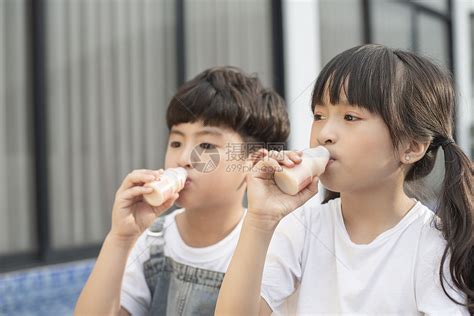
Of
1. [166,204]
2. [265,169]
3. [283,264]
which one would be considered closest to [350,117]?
[265,169]

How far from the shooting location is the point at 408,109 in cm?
86

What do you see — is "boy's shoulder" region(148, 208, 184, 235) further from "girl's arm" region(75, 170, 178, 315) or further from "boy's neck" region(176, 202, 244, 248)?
"girl's arm" region(75, 170, 178, 315)

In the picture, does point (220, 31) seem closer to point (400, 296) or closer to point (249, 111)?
point (249, 111)

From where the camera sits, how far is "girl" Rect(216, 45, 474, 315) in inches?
31.9

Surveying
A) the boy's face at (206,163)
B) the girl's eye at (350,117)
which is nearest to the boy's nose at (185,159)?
the boy's face at (206,163)

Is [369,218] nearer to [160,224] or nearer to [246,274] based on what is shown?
[246,274]

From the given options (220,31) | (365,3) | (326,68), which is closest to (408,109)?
(326,68)

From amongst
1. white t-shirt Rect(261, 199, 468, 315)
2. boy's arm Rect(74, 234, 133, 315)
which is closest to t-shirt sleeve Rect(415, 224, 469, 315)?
white t-shirt Rect(261, 199, 468, 315)

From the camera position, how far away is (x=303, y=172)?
80 centimetres

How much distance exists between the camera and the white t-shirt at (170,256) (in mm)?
1076

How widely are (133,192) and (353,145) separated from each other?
0.39 metres

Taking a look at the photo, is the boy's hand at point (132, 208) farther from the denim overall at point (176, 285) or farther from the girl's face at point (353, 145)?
the girl's face at point (353, 145)

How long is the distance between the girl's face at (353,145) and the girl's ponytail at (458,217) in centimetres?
12

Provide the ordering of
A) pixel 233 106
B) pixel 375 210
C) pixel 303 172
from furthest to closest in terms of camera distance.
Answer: pixel 233 106
pixel 375 210
pixel 303 172
